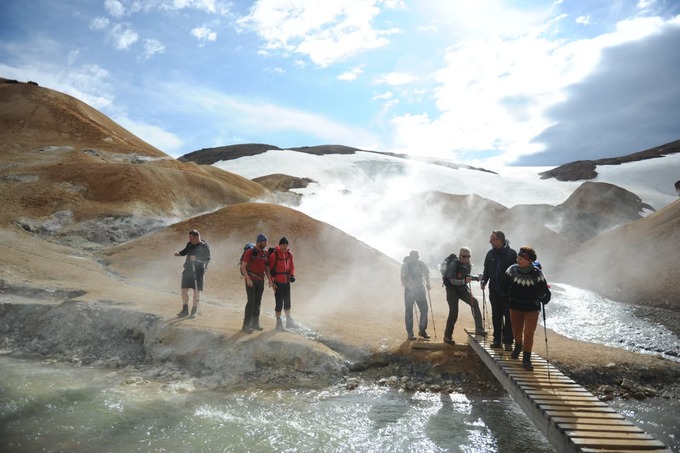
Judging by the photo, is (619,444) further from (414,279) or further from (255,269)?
(255,269)

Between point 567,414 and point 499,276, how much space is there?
3.43 m

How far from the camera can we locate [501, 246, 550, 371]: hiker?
318 inches

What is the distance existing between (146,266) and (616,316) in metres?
23.2

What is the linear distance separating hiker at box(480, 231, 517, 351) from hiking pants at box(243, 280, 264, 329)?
557 cm

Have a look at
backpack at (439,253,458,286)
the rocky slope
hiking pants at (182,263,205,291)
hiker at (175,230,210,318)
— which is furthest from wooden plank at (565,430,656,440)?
hiking pants at (182,263,205,291)

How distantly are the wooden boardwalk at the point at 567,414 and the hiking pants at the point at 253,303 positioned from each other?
597 centimetres

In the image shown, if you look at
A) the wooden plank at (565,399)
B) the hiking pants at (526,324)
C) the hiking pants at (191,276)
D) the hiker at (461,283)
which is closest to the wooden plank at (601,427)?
the wooden plank at (565,399)

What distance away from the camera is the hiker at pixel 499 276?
31.6 ft

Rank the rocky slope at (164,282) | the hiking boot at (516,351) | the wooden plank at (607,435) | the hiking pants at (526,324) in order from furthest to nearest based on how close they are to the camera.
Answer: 1. the rocky slope at (164,282)
2. the hiking boot at (516,351)
3. the hiking pants at (526,324)
4. the wooden plank at (607,435)

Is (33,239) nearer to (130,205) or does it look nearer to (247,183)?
(130,205)

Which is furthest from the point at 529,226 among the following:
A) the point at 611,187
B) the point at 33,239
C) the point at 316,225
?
the point at 33,239

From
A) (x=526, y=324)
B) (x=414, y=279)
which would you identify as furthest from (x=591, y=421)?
(x=414, y=279)

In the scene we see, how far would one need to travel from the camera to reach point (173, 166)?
43781mm

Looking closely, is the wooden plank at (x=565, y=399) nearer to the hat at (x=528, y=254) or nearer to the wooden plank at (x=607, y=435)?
the wooden plank at (x=607, y=435)
